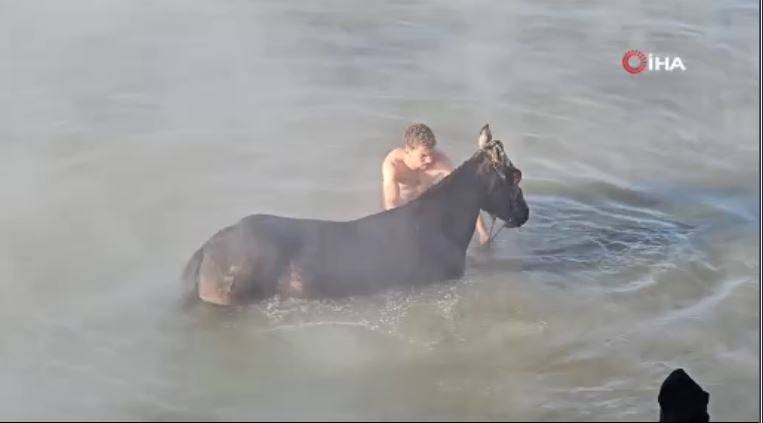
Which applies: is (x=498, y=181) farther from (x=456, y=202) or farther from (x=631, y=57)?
(x=631, y=57)

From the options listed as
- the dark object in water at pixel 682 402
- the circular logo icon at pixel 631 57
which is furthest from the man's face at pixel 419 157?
the circular logo icon at pixel 631 57

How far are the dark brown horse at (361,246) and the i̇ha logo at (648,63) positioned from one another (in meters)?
7.84

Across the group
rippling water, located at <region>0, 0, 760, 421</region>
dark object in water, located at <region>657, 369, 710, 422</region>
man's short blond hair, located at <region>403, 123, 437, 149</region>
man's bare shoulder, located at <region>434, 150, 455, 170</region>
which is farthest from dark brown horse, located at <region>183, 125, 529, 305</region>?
dark object in water, located at <region>657, 369, 710, 422</region>

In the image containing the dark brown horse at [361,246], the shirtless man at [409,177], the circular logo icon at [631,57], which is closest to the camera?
the dark brown horse at [361,246]

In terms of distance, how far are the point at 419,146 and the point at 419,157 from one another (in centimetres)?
16

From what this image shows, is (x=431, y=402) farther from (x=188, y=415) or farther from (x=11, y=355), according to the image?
(x=11, y=355)

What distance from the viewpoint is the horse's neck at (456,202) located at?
31.0 ft

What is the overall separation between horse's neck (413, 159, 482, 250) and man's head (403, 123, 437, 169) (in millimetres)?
462

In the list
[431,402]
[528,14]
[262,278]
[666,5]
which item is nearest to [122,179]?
[262,278]

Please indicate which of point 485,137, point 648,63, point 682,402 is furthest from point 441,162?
point 648,63

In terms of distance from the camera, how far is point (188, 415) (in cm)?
740

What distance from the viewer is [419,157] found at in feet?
32.9

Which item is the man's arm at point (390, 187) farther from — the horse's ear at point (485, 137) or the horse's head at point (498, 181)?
the horse's ear at point (485, 137)

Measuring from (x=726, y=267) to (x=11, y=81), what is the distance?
374 inches
